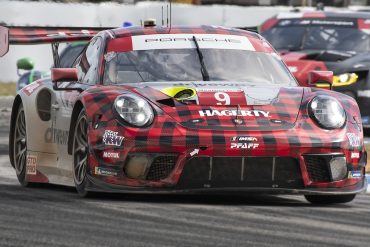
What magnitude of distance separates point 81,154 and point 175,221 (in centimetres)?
168

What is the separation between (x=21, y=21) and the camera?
1049 inches

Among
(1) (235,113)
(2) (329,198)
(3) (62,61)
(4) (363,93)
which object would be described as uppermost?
(1) (235,113)

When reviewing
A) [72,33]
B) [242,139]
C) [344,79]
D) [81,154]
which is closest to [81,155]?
[81,154]

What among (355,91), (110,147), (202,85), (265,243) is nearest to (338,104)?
(202,85)

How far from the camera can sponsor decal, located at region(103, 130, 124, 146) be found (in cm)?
831

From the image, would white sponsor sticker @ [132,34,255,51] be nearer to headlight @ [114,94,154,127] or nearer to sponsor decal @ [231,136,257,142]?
headlight @ [114,94,154,127]

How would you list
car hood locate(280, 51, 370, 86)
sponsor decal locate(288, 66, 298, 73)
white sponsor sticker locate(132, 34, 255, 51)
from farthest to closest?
sponsor decal locate(288, 66, 298, 73)
car hood locate(280, 51, 370, 86)
white sponsor sticker locate(132, 34, 255, 51)

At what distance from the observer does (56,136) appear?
383 inches

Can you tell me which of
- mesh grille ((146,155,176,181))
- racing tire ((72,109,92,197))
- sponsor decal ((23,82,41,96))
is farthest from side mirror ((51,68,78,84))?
mesh grille ((146,155,176,181))

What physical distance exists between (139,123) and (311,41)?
9.22 m

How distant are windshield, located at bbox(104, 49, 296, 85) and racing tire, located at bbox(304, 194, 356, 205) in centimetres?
89

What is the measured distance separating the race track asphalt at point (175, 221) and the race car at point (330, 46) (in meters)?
6.74

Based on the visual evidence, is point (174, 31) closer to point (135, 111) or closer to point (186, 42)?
point (186, 42)

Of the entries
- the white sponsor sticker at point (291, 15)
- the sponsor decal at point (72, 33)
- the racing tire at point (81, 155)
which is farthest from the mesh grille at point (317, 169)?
the white sponsor sticker at point (291, 15)
